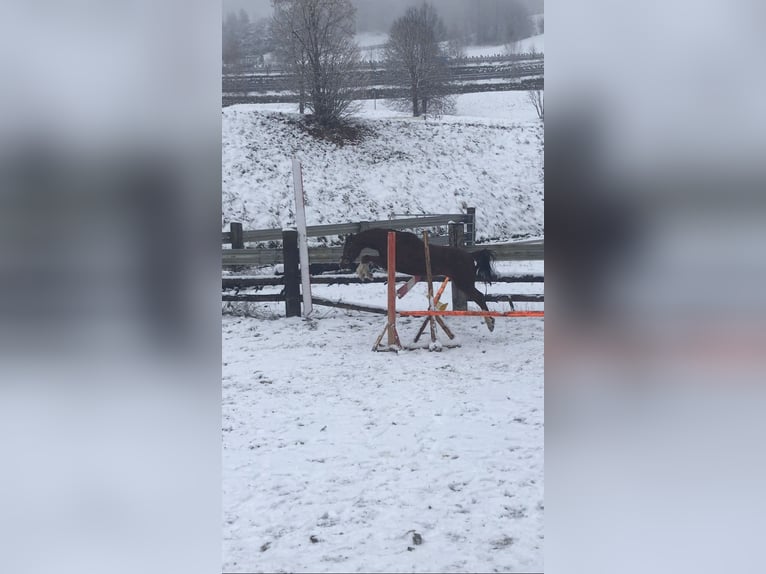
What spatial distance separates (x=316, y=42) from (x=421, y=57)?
57 cm

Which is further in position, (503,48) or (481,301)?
(481,301)

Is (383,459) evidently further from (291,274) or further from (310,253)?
(310,253)

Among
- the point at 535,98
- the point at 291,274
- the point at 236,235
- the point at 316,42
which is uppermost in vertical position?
the point at 316,42

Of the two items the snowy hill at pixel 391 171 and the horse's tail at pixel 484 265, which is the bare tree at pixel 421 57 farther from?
the horse's tail at pixel 484 265

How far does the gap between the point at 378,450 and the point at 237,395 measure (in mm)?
941

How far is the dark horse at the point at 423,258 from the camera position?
11.2ft

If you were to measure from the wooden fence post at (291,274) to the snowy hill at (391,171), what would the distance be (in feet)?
2.25

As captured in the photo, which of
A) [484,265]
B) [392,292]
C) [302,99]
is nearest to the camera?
[302,99]

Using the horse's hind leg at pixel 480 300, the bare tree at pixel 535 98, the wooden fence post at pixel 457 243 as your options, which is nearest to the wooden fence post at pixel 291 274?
the wooden fence post at pixel 457 243

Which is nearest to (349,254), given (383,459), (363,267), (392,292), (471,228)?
(363,267)

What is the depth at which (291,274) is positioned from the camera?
4254 mm
